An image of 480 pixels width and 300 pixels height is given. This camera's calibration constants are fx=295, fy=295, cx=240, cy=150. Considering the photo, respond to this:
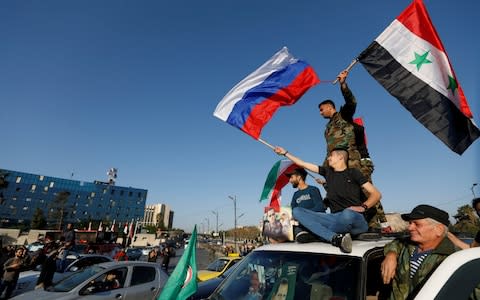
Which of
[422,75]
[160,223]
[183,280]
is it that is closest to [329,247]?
Answer: [183,280]

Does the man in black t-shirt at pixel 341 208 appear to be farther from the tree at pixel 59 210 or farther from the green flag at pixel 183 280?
the tree at pixel 59 210

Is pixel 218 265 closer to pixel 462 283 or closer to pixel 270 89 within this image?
pixel 270 89

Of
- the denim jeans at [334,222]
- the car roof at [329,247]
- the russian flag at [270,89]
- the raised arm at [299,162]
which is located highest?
the russian flag at [270,89]

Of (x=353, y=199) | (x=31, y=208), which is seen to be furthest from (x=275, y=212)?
(x=31, y=208)

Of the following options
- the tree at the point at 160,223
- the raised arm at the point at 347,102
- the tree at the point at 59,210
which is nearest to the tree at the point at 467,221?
the raised arm at the point at 347,102

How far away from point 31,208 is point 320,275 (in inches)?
4854

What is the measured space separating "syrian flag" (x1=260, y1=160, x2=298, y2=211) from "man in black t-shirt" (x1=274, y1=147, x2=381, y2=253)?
2852 mm

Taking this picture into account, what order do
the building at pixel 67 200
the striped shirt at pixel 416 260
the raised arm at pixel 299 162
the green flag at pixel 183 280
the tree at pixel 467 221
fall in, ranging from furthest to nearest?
the building at pixel 67 200, the tree at pixel 467 221, the raised arm at pixel 299 162, the green flag at pixel 183 280, the striped shirt at pixel 416 260

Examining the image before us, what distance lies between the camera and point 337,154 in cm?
388

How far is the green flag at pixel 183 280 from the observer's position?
325cm

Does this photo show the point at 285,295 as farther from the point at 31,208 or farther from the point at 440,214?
the point at 31,208

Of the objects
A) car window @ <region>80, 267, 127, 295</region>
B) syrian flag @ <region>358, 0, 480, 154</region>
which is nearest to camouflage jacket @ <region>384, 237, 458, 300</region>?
syrian flag @ <region>358, 0, 480, 154</region>

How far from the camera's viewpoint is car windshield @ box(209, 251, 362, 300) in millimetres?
2504

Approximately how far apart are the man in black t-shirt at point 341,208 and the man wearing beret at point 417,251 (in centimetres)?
38
